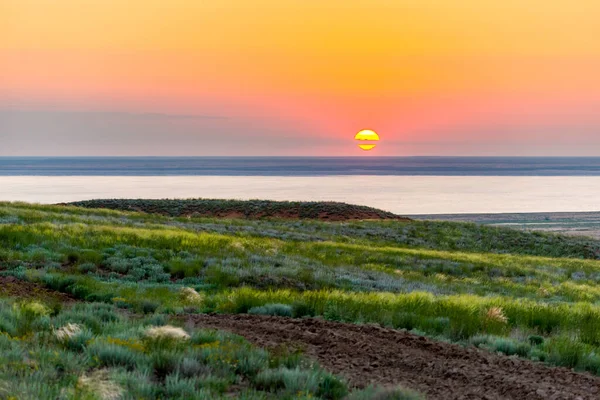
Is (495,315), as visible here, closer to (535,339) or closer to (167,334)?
(535,339)

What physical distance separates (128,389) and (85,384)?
353 millimetres

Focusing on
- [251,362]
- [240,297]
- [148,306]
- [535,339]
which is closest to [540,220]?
[535,339]

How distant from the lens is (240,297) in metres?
10.4

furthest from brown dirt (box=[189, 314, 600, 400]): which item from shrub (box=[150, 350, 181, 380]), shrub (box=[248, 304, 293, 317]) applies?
shrub (box=[150, 350, 181, 380])

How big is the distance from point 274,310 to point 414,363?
323 cm

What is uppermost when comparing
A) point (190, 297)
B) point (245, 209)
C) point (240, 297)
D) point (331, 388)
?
point (331, 388)

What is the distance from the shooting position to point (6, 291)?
35.6ft

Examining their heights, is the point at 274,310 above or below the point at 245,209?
above

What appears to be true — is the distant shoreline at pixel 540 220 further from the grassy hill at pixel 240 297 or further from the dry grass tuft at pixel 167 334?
the dry grass tuft at pixel 167 334

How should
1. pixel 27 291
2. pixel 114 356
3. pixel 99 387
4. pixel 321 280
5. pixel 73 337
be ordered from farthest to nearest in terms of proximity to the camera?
pixel 321 280 < pixel 27 291 < pixel 73 337 < pixel 114 356 < pixel 99 387

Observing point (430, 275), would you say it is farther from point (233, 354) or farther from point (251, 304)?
point (233, 354)

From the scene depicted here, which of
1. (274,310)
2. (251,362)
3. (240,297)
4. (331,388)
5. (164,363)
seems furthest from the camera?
(240,297)

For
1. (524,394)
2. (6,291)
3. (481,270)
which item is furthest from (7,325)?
(481,270)

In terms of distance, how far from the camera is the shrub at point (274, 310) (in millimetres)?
9672
